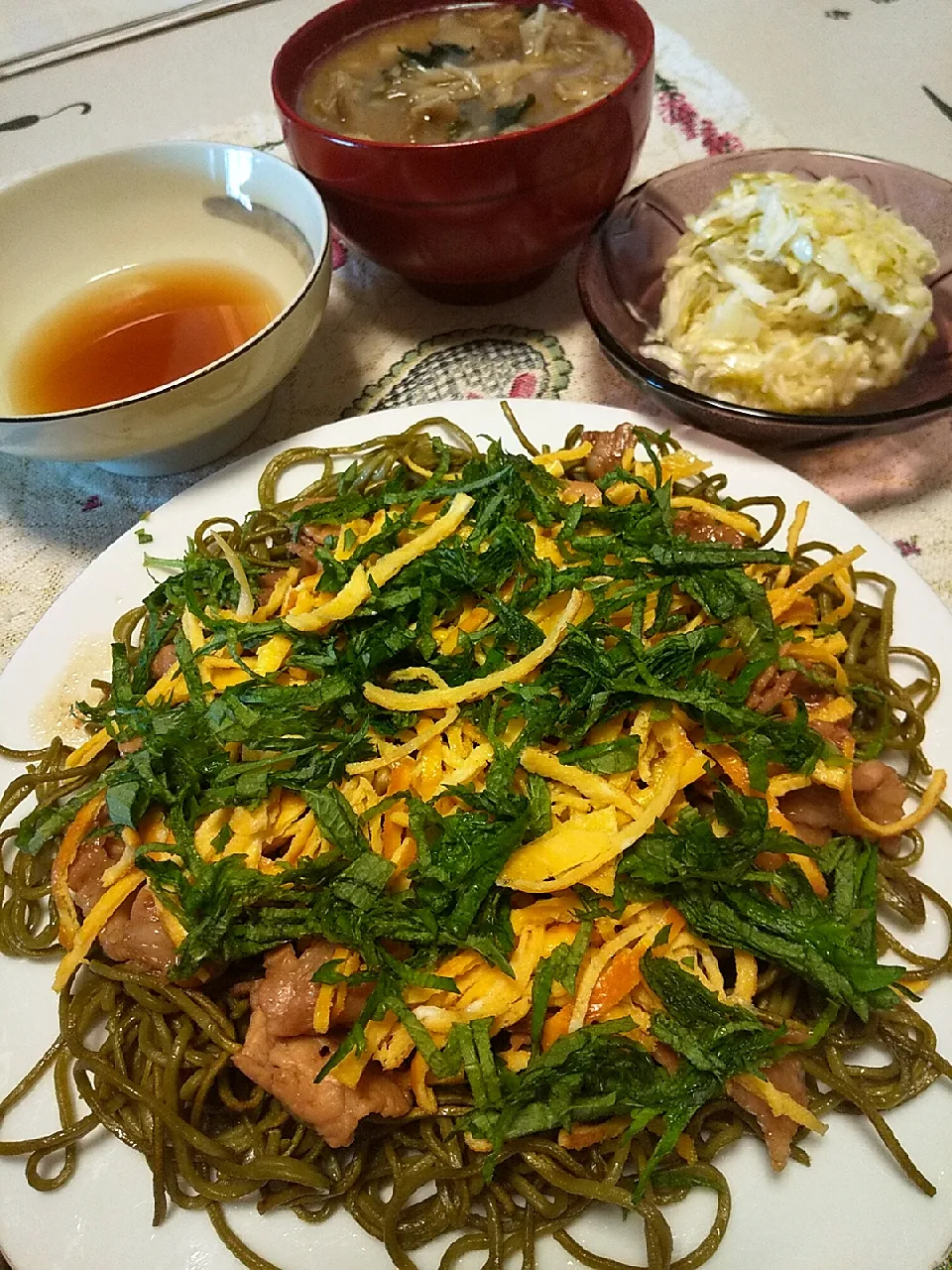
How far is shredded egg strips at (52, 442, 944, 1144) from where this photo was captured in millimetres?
1295

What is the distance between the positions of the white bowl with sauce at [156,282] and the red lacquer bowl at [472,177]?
0.41 feet

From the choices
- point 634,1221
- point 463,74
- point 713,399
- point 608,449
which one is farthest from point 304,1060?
point 463,74

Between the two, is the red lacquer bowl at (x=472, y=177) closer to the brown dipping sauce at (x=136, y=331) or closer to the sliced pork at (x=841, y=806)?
the brown dipping sauce at (x=136, y=331)

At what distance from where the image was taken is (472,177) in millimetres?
2006

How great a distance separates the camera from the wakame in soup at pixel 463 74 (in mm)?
2211

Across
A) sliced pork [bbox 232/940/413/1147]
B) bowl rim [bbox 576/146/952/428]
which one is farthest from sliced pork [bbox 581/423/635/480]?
sliced pork [bbox 232/940/413/1147]

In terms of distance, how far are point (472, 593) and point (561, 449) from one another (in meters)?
0.50

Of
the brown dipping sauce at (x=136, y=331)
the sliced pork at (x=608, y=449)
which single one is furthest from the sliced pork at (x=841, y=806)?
the brown dipping sauce at (x=136, y=331)

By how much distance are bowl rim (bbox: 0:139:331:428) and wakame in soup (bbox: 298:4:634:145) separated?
19 cm

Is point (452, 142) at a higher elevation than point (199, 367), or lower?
higher

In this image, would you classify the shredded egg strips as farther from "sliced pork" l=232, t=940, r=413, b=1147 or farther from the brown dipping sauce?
the brown dipping sauce

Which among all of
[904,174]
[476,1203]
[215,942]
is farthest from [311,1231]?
[904,174]

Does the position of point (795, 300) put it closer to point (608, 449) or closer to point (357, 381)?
point (608, 449)

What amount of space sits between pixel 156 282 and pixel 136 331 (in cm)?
21
